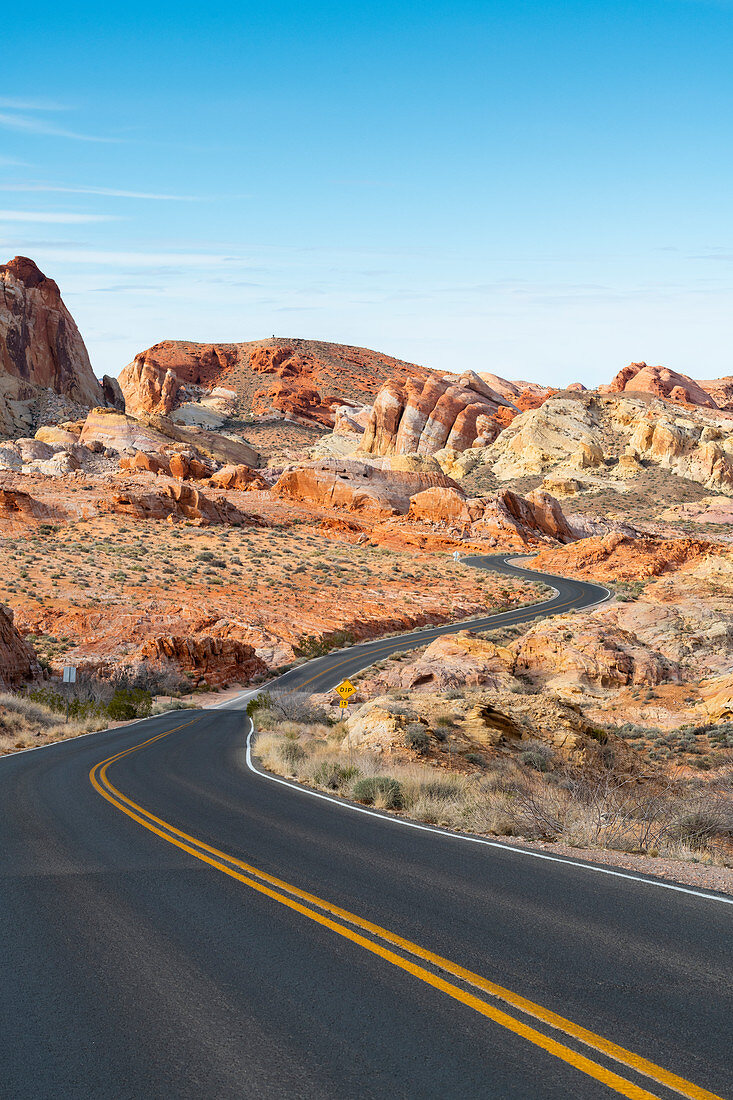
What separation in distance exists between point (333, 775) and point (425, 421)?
4172 inches

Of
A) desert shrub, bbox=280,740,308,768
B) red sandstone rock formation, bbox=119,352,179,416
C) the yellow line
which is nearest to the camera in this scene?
the yellow line

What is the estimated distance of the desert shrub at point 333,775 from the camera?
13.6m

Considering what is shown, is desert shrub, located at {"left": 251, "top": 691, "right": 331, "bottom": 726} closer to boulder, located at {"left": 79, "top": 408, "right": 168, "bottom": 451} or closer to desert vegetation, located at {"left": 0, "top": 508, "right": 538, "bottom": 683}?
desert vegetation, located at {"left": 0, "top": 508, "right": 538, "bottom": 683}

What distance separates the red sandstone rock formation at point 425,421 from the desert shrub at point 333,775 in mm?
100343

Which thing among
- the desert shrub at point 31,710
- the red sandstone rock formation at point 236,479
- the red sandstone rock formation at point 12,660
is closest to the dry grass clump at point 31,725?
the desert shrub at point 31,710

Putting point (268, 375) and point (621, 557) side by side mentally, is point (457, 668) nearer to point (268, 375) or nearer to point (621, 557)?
point (621, 557)

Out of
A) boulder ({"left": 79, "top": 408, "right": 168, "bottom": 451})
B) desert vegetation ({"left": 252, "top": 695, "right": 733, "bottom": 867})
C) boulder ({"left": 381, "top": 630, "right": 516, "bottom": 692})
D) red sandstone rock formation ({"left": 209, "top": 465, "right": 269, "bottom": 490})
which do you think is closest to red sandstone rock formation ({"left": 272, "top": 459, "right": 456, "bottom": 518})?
red sandstone rock formation ({"left": 209, "top": 465, "right": 269, "bottom": 490})

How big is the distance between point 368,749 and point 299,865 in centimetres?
918

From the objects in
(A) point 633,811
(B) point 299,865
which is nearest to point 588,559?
(A) point 633,811

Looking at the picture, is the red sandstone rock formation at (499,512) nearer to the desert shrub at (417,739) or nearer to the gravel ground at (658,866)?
the desert shrub at (417,739)

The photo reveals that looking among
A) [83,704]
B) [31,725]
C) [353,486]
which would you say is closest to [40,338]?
[353,486]

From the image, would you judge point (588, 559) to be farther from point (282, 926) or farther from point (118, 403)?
point (118, 403)

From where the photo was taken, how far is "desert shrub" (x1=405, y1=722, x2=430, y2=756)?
1662cm

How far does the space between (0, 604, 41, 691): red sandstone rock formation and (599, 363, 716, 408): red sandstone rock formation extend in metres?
138
